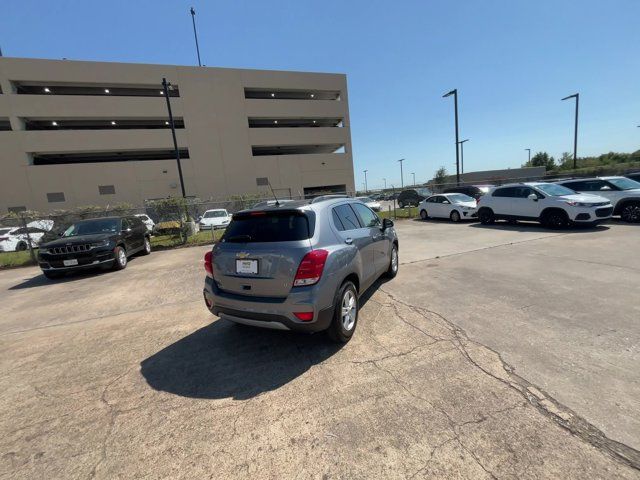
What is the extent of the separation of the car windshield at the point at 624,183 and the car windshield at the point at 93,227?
18.2 metres

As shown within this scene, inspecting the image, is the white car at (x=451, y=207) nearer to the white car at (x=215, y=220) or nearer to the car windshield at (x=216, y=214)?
the white car at (x=215, y=220)

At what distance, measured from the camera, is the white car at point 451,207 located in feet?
48.1

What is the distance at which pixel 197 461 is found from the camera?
2.13 metres

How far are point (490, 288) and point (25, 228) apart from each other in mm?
15185

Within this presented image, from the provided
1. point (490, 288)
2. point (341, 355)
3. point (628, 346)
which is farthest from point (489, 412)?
point (490, 288)

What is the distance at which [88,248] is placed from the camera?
8039 millimetres

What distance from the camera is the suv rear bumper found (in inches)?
125

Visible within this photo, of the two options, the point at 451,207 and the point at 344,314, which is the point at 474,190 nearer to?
the point at 451,207

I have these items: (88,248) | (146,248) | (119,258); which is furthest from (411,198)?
(88,248)

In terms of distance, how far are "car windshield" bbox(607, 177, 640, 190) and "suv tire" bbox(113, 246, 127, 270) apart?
17.8 m

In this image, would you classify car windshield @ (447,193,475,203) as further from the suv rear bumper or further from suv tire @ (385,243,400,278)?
the suv rear bumper

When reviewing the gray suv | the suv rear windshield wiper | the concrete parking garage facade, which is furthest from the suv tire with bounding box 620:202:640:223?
the concrete parking garage facade

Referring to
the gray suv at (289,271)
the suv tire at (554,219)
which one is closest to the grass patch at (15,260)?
the gray suv at (289,271)

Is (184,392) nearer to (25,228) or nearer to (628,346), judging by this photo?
(628,346)
